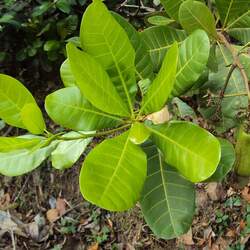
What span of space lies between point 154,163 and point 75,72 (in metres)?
0.25

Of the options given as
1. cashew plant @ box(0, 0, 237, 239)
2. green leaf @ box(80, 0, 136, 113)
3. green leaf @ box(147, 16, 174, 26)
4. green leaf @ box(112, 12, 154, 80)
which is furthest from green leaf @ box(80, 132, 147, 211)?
green leaf @ box(147, 16, 174, 26)

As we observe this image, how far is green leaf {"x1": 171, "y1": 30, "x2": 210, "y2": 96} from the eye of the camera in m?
0.81

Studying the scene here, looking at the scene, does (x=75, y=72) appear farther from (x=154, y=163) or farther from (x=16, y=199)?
(x=16, y=199)

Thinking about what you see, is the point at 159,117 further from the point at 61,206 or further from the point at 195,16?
the point at 61,206

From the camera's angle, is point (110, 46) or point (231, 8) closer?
point (110, 46)

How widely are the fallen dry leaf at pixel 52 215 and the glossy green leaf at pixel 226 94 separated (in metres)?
1.65

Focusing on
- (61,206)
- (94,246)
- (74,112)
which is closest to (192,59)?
(74,112)

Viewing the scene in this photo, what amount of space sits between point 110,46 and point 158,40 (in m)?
0.30

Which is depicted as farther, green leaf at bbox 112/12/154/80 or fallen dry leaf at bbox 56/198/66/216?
fallen dry leaf at bbox 56/198/66/216

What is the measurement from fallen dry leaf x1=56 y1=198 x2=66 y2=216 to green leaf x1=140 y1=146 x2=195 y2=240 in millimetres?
1863

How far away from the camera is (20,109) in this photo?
2.78 feet

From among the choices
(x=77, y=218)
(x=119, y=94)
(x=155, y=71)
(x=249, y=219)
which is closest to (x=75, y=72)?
(x=119, y=94)

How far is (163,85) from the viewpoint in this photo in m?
0.75

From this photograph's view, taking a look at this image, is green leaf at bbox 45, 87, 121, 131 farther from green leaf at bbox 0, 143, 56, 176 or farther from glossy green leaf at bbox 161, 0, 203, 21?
glossy green leaf at bbox 161, 0, 203, 21
